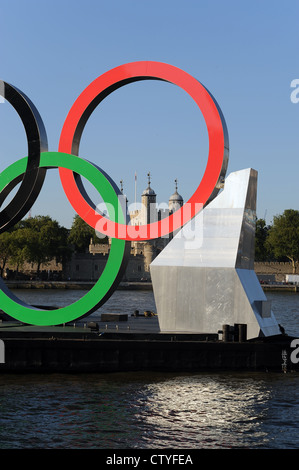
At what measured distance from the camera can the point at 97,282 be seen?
29.2 meters

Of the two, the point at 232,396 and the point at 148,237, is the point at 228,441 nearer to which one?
the point at 232,396

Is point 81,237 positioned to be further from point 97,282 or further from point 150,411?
point 150,411

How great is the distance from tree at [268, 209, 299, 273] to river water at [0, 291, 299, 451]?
104058 mm

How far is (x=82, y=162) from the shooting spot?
29.4 m

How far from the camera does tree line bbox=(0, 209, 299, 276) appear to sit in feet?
398

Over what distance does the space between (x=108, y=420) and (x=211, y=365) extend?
25.8 ft

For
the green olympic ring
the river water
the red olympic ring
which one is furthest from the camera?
the green olympic ring
